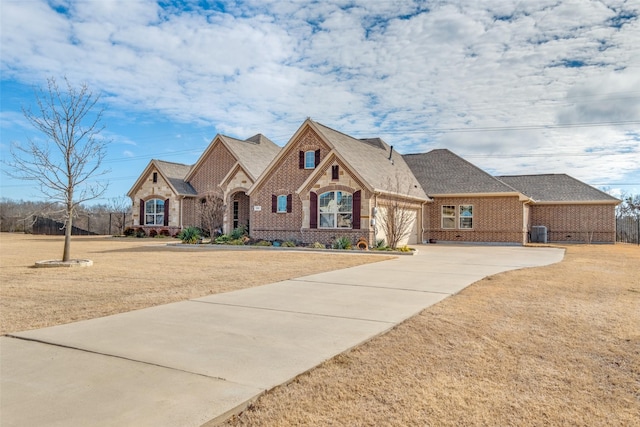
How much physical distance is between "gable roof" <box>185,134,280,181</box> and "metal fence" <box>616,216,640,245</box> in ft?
84.0

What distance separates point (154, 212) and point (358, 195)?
17.6 meters

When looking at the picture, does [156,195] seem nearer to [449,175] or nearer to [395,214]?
[395,214]

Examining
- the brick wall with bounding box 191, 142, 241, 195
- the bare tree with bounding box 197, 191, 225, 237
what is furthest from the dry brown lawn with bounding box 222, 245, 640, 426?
the brick wall with bounding box 191, 142, 241, 195

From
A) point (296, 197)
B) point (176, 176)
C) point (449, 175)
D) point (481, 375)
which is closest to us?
point (481, 375)

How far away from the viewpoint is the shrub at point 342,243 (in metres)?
19.9

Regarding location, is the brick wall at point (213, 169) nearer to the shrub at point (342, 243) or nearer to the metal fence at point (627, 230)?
the shrub at point (342, 243)

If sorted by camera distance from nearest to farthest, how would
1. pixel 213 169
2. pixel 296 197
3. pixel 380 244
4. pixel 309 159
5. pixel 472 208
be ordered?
pixel 380 244
pixel 296 197
pixel 309 159
pixel 472 208
pixel 213 169

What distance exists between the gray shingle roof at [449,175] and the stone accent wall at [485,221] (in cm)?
59

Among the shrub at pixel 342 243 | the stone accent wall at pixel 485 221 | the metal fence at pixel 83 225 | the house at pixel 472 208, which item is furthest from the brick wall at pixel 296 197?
the metal fence at pixel 83 225

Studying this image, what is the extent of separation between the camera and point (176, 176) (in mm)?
32406

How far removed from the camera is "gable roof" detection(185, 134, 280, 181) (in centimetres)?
2867

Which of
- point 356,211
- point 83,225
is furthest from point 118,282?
point 83,225

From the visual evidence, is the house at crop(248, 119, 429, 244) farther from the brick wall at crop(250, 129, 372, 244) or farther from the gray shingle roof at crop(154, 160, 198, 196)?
the gray shingle roof at crop(154, 160, 198, 196)

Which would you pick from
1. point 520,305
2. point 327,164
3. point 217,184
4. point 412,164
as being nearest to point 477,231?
point 412,164
